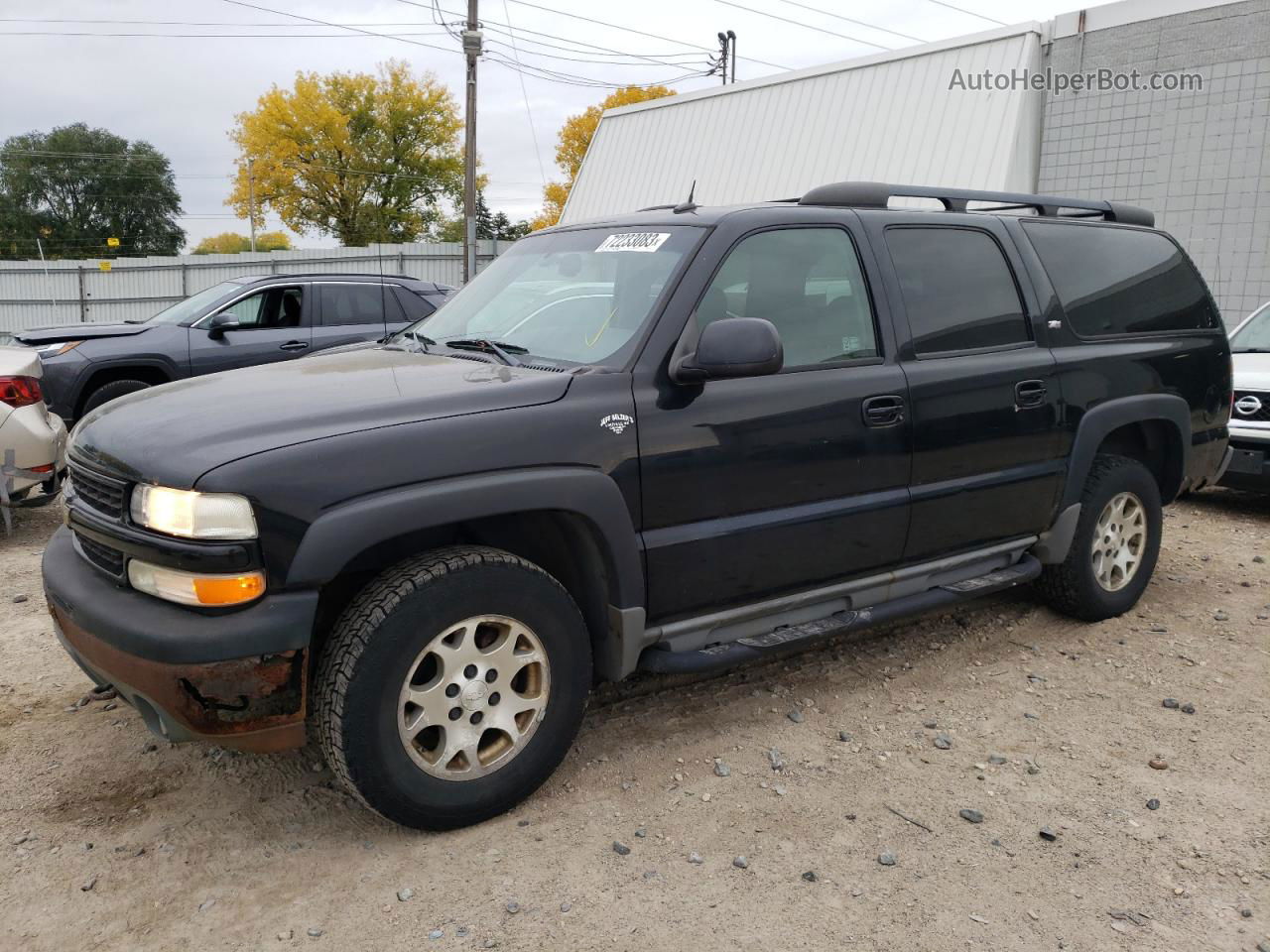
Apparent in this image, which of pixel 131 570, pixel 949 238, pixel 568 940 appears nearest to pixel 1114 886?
pixel 568 940

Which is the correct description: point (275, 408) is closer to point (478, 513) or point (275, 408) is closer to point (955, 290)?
point (478, 513)

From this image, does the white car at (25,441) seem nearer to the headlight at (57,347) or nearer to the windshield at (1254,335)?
the headlight at (57,347)

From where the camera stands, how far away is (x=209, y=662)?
8.09 ft

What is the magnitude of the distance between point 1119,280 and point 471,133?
702 inches

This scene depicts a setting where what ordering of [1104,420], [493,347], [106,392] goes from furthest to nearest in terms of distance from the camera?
[106,392], [1104,420], [493,347]

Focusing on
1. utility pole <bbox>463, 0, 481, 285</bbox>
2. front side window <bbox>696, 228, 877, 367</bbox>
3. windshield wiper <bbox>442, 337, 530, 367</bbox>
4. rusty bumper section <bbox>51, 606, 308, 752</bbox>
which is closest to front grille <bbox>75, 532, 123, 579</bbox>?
rusty bumper section <bbox>51, 606, 308, 752</bbox>

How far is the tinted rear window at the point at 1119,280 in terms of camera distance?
171 inches

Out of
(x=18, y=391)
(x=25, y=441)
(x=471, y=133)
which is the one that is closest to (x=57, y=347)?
(x=18, y=391)

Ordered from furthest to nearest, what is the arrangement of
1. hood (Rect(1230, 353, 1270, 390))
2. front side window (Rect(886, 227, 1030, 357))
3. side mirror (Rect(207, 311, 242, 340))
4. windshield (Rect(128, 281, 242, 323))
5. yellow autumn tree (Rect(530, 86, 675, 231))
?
yellow autumn tree (Rect(530, 86, 675, 231)) → windshield (Rect(128, 281, 242, 323)) → side mirror (Rect(207, 311, 242, 340)) → hood (Rect(1230, 353, 1270, 390)) → front side window (Rect(886, 227, 1030, 357))

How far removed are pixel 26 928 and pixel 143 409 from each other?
4.78ft

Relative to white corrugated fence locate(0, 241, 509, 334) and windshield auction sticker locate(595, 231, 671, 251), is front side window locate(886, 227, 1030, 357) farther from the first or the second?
white corrugated fence locate(0, 241, 509, 334)

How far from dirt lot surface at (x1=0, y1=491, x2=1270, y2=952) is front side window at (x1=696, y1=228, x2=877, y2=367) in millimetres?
1386

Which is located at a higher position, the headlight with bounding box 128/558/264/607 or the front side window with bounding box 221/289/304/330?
the front side window with bounding box 221/289/304/330

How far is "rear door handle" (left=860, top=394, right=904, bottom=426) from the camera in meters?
3.52
